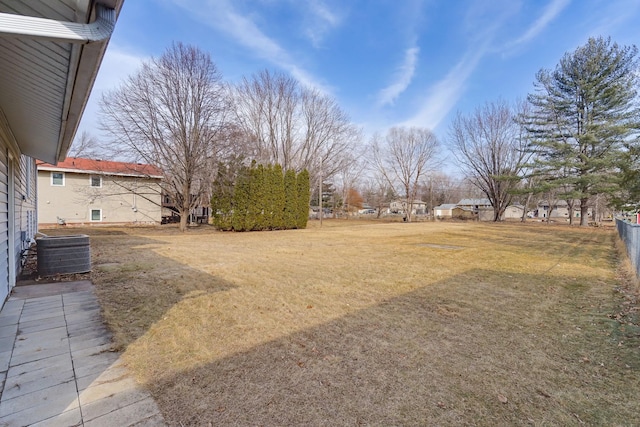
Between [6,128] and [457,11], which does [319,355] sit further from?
[457,11]

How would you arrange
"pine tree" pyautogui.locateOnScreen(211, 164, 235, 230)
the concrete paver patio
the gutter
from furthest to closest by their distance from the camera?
1. "pine tree" pyautogui.locateOnScreen(211, 164, 235, 230)
2. the concrete paver patio
3. the gutter

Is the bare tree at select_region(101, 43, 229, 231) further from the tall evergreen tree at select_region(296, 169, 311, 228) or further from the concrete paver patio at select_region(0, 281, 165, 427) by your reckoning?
the concrete paver patio at select_region(0, 281, 165, 427)

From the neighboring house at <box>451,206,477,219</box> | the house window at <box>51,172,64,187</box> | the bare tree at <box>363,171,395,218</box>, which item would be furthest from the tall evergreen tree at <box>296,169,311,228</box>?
the neighboring house at <box>451,206,477,219</box>

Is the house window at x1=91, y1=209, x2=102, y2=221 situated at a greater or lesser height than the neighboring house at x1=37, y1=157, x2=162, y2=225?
lesser

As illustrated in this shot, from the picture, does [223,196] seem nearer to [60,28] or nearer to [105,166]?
[105,166]

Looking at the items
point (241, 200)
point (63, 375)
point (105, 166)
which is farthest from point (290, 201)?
point (63, 375)

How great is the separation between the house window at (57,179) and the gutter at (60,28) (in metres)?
22.9

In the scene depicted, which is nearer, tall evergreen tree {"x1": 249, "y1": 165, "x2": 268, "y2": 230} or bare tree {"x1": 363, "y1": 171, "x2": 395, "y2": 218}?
tall evergreen tree {"x1": 249, "y1": 165, "x2": 268, "y2": 230}

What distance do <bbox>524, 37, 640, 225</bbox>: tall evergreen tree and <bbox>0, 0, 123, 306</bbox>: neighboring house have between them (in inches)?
948

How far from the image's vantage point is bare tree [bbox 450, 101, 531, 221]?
2836 centimetres

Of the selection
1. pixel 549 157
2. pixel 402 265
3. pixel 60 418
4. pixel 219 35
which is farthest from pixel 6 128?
pixel 549 157

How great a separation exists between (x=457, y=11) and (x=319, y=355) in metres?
14.4

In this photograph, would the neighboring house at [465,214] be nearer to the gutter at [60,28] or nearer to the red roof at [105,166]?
the red roof at [105,166]

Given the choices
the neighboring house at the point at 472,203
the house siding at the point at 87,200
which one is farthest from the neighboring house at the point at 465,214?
the house siding at the point at 87,200
